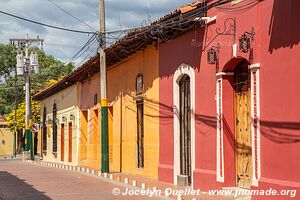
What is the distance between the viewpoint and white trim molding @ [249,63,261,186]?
1098 cm

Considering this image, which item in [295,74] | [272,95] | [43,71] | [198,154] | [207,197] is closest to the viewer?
[295,74]

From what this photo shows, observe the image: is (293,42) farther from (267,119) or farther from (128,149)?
(128,149)

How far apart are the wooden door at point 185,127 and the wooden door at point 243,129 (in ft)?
7.66

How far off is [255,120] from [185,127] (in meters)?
4.27

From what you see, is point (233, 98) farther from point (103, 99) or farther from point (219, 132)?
point (103, 99)

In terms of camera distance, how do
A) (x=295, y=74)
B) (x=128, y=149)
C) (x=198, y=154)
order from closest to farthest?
(x=295, y=74) → (x=198, y=154) → (x=128, y=149)

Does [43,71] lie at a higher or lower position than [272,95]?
higher

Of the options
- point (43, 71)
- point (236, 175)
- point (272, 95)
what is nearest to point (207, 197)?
point (236, 175)

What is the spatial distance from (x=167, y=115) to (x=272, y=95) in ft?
19.5

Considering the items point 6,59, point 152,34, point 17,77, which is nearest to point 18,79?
point 17,77

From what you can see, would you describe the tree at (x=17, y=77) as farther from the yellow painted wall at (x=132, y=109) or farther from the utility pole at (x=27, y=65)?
the yellow painted wall at (x=132, y=109)

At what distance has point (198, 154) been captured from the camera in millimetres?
13945

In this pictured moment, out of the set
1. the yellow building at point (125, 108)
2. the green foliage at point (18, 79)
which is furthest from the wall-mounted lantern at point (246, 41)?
the green foliage at point (18, 79)

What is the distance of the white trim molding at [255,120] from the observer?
1098cm
